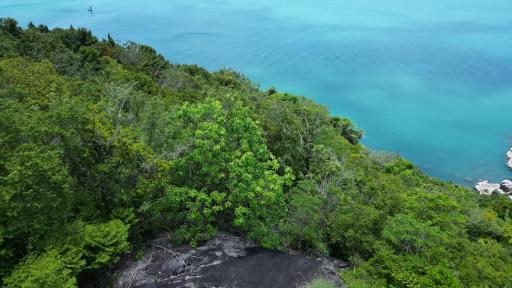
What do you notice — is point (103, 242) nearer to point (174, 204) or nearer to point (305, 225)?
point (174, 204)

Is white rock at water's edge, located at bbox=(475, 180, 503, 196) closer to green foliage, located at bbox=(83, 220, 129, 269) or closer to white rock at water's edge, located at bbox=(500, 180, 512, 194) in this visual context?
white rock at water's edge, located at bbox=(500, 180, 512, 194)

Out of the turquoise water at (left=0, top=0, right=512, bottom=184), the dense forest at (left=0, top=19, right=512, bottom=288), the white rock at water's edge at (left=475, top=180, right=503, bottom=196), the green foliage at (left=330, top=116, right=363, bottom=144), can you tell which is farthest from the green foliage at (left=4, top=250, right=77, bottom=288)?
the turquoise water at (left=0, top=0, right=512, bottom=184)

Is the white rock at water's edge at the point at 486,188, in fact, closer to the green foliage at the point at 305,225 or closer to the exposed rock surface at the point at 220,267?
the green foliage at the point at 305,225

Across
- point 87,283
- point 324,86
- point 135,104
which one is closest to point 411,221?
point 87,283

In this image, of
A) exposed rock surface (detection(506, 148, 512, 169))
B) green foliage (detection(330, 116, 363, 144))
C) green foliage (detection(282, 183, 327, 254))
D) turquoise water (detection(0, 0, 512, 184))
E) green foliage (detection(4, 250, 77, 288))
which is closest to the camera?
green foliage (detection(4, 250, 77, 288))

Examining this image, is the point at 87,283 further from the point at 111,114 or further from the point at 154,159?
the point at 111,114
